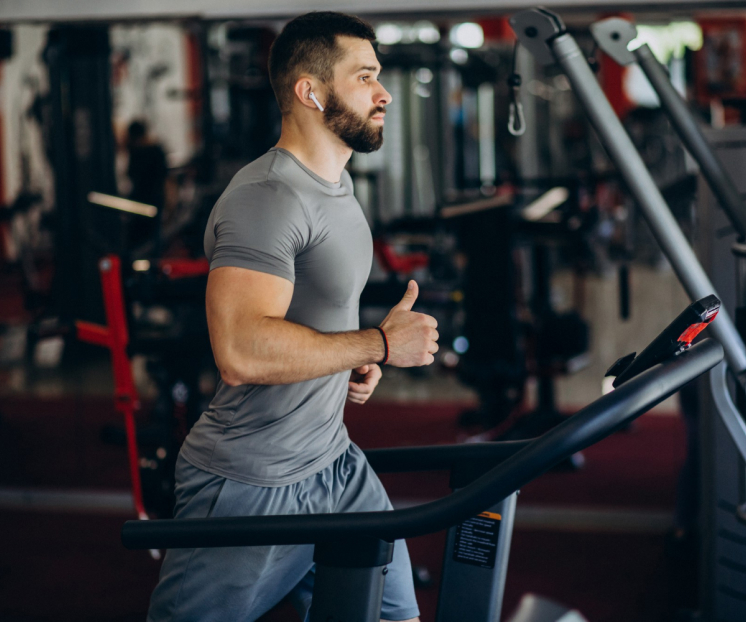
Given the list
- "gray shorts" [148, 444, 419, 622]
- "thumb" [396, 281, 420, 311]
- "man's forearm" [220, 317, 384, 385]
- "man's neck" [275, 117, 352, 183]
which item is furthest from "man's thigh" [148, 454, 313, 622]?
"man's neck" [275, 117, 352, 183]

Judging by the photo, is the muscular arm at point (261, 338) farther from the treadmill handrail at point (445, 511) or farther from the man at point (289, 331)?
the treadmill handrail at point (445, 511)

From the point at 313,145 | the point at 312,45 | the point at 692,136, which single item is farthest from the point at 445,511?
the point at 692,136

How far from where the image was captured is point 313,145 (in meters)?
1.42

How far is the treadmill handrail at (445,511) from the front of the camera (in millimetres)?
1097

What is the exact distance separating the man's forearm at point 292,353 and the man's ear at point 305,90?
0.40 meters

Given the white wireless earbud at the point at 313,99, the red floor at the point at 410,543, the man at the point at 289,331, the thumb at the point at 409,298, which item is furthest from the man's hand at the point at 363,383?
the red floor at the point at 410,543

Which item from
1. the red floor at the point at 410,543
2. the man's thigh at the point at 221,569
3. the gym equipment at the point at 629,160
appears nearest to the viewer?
the man's thigh at the point at 221,569

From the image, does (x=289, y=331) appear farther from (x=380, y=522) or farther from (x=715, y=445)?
(x=715, y=445)

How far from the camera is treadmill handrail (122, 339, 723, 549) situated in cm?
110

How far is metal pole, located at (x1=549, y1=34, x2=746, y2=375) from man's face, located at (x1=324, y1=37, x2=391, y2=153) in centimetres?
60

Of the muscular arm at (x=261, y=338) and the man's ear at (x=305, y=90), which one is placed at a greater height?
the man's ear at (x=305, y=90)

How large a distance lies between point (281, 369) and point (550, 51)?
1.06 m

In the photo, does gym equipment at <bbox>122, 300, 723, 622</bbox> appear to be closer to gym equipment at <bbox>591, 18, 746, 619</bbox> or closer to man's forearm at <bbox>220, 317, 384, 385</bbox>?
man's forearm at <bbox>220, 317, 384, 385</bbox>

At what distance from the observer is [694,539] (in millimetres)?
2996
